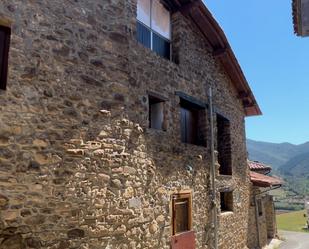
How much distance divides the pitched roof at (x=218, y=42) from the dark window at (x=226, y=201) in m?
4.15

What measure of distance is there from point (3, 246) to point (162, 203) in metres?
3.87

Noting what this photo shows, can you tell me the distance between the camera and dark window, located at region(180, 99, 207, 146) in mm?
10203

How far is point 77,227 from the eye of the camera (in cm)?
596

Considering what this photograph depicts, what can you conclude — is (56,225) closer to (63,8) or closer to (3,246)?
(3,246)

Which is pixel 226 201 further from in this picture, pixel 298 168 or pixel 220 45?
pixel 298 168

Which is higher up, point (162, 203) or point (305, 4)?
point (305, 4)

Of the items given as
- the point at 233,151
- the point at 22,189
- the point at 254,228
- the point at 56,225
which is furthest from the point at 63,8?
the point at 254,228

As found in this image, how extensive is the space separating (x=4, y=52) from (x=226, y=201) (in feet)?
29.8

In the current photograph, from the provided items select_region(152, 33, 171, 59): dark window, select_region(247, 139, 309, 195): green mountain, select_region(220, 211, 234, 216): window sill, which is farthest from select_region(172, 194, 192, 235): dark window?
select_region(247, 139, 309, 195): green mountain

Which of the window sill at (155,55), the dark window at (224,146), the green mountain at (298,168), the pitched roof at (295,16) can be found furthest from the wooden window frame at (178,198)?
the green mountain at (298,168)

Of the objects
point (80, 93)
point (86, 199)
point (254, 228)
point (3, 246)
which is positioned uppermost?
point (80, 93)

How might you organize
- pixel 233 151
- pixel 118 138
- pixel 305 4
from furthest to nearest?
pixel 233 151 < pixel 118 138 < pixel 305 4

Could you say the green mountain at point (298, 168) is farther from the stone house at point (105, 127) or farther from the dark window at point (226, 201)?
the stone house at point (105, 127)

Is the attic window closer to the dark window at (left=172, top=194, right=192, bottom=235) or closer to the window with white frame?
the dark window at (left=172, top=194, right=192, bottom=235)
